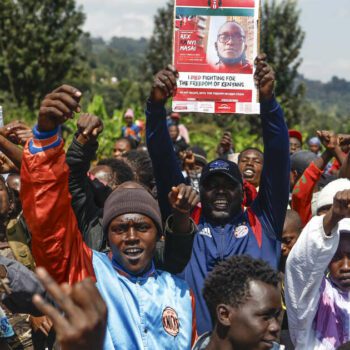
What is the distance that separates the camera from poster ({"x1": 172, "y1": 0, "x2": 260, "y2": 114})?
13.9 ft

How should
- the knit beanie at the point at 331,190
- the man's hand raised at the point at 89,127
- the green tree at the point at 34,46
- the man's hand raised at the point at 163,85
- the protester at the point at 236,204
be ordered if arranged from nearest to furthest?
1. the man's hand raised at the point at 89,127
2. the man's hand raised at the point at 163,85
3. the protester at the point at 236,204
4. the knit beanie at the point at 331,190
5. the green tree at the point at 34,46

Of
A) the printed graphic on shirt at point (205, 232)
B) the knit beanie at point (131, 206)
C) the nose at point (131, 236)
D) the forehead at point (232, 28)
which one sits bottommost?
the printed graphic on shirt at point (205, 232)

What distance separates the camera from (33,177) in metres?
2.82

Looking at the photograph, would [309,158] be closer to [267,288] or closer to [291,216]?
[291,216]

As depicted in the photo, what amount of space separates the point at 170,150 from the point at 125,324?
111cm

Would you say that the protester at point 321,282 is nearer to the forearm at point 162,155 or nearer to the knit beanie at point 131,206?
the knit beanie at point 131,206

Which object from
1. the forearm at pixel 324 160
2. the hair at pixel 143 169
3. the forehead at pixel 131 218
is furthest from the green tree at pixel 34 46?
the forehead at pixel 131 218

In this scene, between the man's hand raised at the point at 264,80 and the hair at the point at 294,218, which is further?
the hair at the point at 294,218

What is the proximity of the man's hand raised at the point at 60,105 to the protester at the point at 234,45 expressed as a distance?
169 centimetres

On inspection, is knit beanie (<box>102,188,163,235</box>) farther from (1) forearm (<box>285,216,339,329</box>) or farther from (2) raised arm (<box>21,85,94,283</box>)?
(1) forearm (<box>285,216,339,329</box>)

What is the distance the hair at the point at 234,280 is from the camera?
299cm

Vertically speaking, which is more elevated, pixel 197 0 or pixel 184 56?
pixel 197 0

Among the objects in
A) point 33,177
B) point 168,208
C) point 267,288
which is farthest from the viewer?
point 168,208

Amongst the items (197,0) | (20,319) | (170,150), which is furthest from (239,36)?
(20,319)
